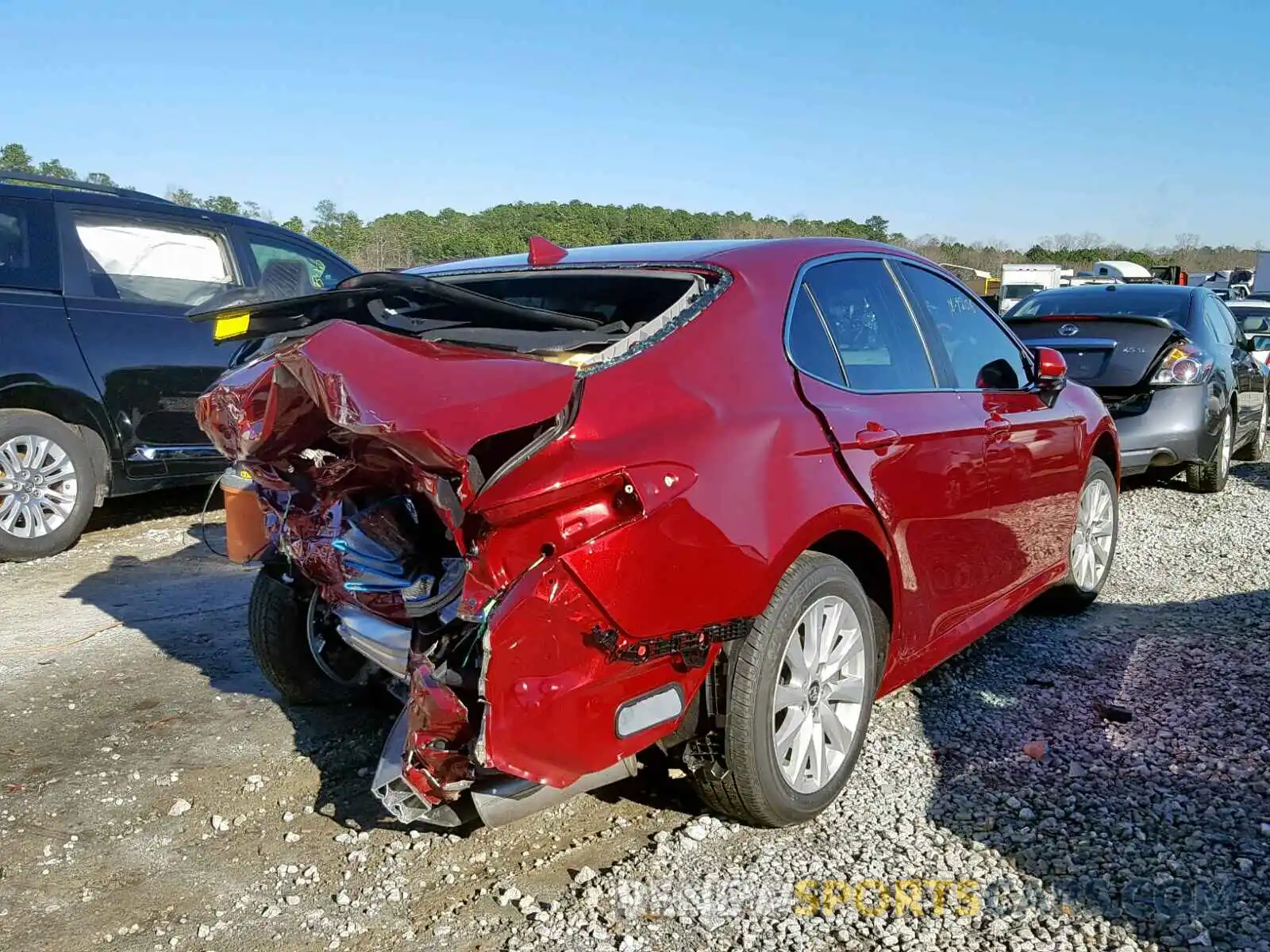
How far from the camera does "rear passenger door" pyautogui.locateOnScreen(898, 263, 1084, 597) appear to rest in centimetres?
386

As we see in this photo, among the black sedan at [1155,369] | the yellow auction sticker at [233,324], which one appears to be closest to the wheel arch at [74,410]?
the yellow auction sticker at [233,324]

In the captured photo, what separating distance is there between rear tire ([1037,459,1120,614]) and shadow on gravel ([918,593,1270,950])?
12 cm

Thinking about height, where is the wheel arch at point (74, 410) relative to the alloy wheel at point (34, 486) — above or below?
above

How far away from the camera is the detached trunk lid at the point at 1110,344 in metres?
7.41

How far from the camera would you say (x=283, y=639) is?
3.74 meters

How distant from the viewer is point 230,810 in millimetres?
3191

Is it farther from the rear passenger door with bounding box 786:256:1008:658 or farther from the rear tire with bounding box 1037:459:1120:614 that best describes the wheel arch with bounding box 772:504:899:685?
the rear tire with bounding box 1037:459:1120:614

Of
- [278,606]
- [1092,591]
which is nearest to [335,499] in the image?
[278,606]

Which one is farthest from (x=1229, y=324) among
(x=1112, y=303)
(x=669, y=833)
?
(x=669, y=833)

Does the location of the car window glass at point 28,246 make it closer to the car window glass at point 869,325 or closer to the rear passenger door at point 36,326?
the rear passenger door at point 36,326

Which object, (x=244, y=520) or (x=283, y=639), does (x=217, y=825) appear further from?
(x=244, y=520)

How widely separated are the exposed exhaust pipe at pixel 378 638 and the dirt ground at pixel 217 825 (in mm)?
535

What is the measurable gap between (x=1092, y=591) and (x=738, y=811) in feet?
9.94

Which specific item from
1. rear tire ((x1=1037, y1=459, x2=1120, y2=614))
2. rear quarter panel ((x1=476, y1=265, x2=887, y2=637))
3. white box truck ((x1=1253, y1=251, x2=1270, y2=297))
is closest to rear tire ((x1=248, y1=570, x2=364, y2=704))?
rear quarter panel ((x1=476, y1=265, x2=887, y2=637))
